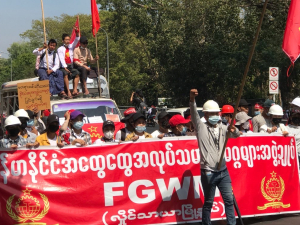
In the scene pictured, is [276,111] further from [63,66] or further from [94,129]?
[63,66]

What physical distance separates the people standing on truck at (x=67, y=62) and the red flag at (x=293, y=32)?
16.3 ft

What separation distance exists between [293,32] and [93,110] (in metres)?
4.40

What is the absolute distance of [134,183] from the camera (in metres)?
7.58

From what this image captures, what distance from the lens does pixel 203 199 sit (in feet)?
25.7

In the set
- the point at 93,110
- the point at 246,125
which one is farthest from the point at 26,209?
the point at 93,110

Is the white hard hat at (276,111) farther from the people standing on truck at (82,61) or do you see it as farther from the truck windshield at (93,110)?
the people standing on truck at (82,61)

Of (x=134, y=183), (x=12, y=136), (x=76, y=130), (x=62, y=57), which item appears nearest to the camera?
(x=12, y=136)

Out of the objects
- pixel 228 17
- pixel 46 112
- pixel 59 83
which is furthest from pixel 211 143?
pixel 228 17

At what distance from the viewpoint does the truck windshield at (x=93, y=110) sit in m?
11.4

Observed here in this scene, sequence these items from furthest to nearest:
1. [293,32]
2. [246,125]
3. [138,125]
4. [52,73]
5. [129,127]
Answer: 1. [52,73]
2. [293,32]
3. [246,125]
4. [129,127]
5. [138,125]

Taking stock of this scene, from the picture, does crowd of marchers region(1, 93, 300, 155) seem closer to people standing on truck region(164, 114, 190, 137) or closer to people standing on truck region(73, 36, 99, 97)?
people standing on truck region(164, 114, 190, 137)

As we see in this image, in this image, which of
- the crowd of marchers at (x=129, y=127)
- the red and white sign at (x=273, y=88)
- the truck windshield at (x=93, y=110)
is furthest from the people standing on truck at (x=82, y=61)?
the red and white sign at (x=273, y=88)

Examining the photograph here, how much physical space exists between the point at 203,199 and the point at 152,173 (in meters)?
0.84

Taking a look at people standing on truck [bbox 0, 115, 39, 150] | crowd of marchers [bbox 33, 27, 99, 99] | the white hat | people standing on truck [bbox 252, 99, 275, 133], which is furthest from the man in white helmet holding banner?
crowd of marchers [bbox 33, 27, 99, 99]
